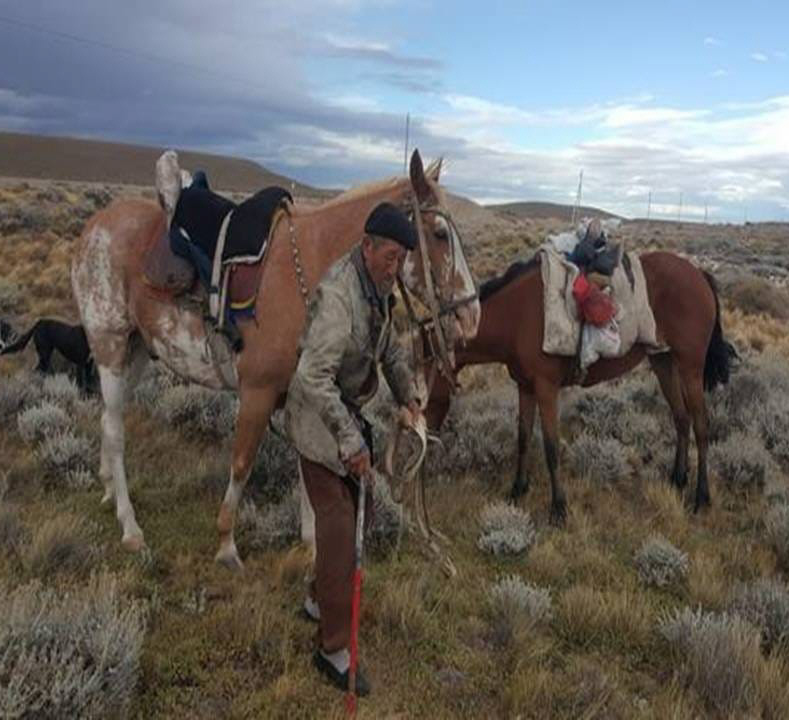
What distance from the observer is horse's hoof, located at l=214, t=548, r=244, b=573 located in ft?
16.3

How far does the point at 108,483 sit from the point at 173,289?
179cm

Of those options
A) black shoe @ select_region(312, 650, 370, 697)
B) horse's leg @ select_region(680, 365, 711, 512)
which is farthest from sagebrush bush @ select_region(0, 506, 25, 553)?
horse's leg @ select_region(680, 365, 711, 512)

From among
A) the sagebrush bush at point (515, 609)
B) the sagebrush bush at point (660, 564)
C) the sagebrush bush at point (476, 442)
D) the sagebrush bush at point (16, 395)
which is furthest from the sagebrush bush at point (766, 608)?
the sagebrush bush at point (16, 395)

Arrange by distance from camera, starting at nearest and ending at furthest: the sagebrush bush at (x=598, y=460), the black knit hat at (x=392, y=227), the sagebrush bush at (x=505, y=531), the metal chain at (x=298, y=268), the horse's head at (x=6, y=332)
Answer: the black knit hat at (x=392, y=227) < the metal chain at (x=298, y=268) < the sagebrush bush at (x=505, y=531) < the sagebrush bush at (x=598, y=460) < the horse's head at (x=6, y=332)

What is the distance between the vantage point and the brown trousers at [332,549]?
12.2 feet

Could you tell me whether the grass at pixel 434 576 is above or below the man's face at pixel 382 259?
below

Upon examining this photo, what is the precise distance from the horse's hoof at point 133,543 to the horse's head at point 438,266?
102 inches

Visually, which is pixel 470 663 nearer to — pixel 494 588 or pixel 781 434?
pixel 494 588

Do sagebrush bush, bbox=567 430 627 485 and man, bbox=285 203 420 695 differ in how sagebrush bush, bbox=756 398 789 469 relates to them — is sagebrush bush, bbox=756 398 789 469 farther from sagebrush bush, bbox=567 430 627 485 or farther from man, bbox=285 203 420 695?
man, bbox=285 203 420 695

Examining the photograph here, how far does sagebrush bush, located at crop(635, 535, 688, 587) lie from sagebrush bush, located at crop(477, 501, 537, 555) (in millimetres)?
801

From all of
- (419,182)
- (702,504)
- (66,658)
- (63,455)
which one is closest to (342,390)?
(419,182)

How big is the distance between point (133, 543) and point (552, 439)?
11.5 feet

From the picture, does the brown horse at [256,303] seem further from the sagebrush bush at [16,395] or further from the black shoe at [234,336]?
the sagebrush bush at [16,395]

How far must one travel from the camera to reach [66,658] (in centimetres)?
313
